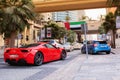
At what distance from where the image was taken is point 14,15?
26.0 metres

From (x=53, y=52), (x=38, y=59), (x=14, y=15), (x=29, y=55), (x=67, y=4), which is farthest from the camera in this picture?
(x=67, y=4)

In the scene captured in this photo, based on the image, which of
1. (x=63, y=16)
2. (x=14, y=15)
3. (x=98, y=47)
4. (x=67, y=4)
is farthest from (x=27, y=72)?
(x=63, y=16)

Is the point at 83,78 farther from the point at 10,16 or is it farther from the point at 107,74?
the point at 10,16

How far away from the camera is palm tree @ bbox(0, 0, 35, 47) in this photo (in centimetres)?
2592

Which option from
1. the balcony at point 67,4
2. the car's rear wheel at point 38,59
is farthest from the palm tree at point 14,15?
the car's rear wheel at point 38,59

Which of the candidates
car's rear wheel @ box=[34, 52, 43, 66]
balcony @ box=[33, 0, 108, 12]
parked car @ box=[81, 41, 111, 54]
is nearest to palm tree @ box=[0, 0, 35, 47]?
balcony @ box=[33, 0, 108, 12]

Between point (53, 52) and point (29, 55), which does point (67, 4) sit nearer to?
point (53, 52)

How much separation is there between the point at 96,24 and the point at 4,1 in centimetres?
6605

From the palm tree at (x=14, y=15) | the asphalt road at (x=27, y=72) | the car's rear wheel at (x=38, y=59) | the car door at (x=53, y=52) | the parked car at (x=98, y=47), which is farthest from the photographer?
the parked car at (x=98, y=47)

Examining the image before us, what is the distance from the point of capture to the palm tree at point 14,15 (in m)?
25.9

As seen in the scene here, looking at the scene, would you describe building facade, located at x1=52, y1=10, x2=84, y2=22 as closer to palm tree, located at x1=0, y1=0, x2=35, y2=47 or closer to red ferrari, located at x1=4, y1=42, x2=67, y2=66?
palm tree, located at x1=0, y1=0, x2=35, y2=47

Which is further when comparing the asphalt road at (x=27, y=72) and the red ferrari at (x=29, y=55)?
the red ferrari at (x=29, y=55)

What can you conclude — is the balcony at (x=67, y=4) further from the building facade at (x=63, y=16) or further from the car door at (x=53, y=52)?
the building facade at (x=63, y=16)

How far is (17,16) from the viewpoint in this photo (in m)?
26.2
